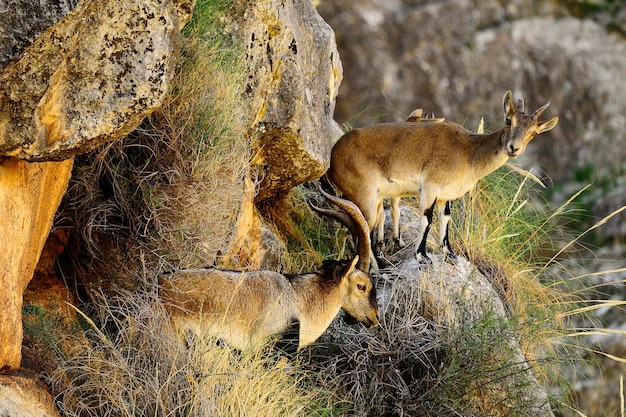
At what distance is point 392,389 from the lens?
9125 mm

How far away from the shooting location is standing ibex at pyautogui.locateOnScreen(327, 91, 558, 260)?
10266 mm

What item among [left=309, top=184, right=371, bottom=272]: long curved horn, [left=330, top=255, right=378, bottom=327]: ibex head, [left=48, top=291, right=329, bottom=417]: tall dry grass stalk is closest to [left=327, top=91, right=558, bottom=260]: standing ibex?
[left=309, top=184, right=371, bottom=272]: long curved horn

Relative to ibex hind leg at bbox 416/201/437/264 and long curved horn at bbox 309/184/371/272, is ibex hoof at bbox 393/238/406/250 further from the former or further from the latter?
long curved horn at bbox 309/184/371/272

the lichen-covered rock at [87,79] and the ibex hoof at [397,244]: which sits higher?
the lichen-covered rock at [87,79]

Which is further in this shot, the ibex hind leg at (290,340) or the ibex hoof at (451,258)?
the ibex hoof at (451,258)

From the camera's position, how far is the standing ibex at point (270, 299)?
797 cm

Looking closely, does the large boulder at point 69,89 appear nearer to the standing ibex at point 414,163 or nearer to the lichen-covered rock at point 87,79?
the lichen-covered rock at point 87,79

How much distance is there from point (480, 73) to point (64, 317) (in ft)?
48.8

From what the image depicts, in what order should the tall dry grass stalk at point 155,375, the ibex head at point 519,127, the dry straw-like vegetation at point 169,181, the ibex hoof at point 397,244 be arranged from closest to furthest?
1. the tall dry grass stalk at point 155,375
2. the dry straw-like vegetation at point 169,181
3. the ibex head at point 519,127
4. the ibex hoof at point 397,244

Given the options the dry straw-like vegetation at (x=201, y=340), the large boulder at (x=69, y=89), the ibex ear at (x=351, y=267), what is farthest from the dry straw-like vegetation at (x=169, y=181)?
the large boulder at (x=69, y=89)

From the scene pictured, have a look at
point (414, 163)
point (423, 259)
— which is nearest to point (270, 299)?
point (423, 259)

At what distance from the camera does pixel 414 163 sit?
10.3 m

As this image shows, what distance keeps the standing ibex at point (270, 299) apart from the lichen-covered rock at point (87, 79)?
5.78 feet

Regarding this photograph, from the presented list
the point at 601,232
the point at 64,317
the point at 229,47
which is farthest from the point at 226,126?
the point at 601,232
